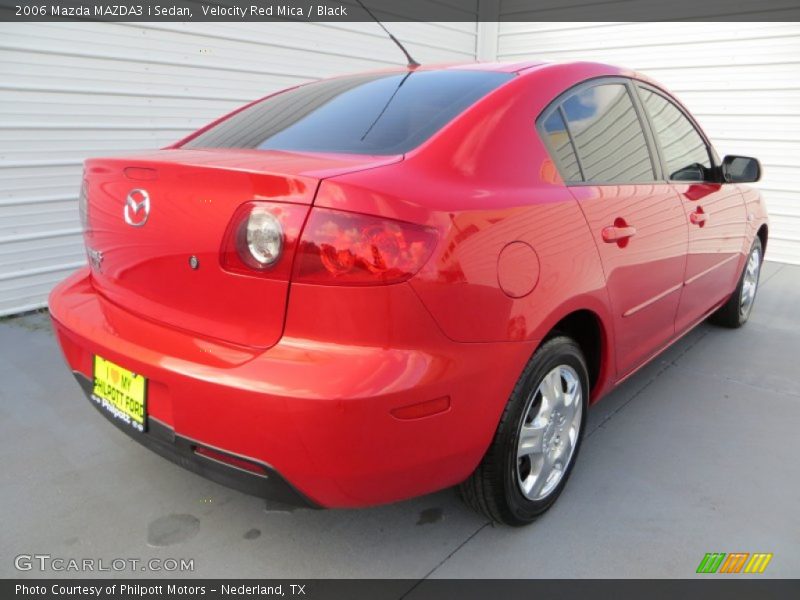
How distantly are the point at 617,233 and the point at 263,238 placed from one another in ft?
4.28

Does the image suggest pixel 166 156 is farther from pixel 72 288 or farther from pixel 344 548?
pixel 344 548

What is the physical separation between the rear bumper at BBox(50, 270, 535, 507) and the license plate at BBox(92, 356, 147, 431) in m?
0.04

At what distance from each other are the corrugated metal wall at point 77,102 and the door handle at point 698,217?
395cm

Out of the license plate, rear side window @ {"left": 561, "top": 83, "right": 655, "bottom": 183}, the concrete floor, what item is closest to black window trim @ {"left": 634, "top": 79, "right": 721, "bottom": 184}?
rear side window @ {"left": 561, "top": 83, "right": 655, "bottom": 183}

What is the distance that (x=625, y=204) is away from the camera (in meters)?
2.28

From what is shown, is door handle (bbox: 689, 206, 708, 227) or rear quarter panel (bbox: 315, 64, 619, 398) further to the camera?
door handle (bbox: 689, 206, 708, 227)

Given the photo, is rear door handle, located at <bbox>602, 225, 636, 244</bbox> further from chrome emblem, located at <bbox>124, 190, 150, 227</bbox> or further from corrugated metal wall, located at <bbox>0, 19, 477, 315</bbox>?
corrugated metal wall, located at <bbox>0, 19, 477, 315</bbox>

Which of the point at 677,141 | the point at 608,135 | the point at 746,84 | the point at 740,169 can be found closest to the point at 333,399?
the point at 608,135

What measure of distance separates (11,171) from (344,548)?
11.8ft

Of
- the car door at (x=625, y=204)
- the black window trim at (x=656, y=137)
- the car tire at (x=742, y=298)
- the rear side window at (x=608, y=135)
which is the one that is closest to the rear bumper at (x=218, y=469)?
the car door at (x=625, y=204)

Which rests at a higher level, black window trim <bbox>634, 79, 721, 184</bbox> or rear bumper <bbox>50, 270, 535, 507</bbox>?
black window trim <bbox>634, 79, 721, 184</bbox>

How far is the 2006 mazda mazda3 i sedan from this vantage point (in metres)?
1.48
